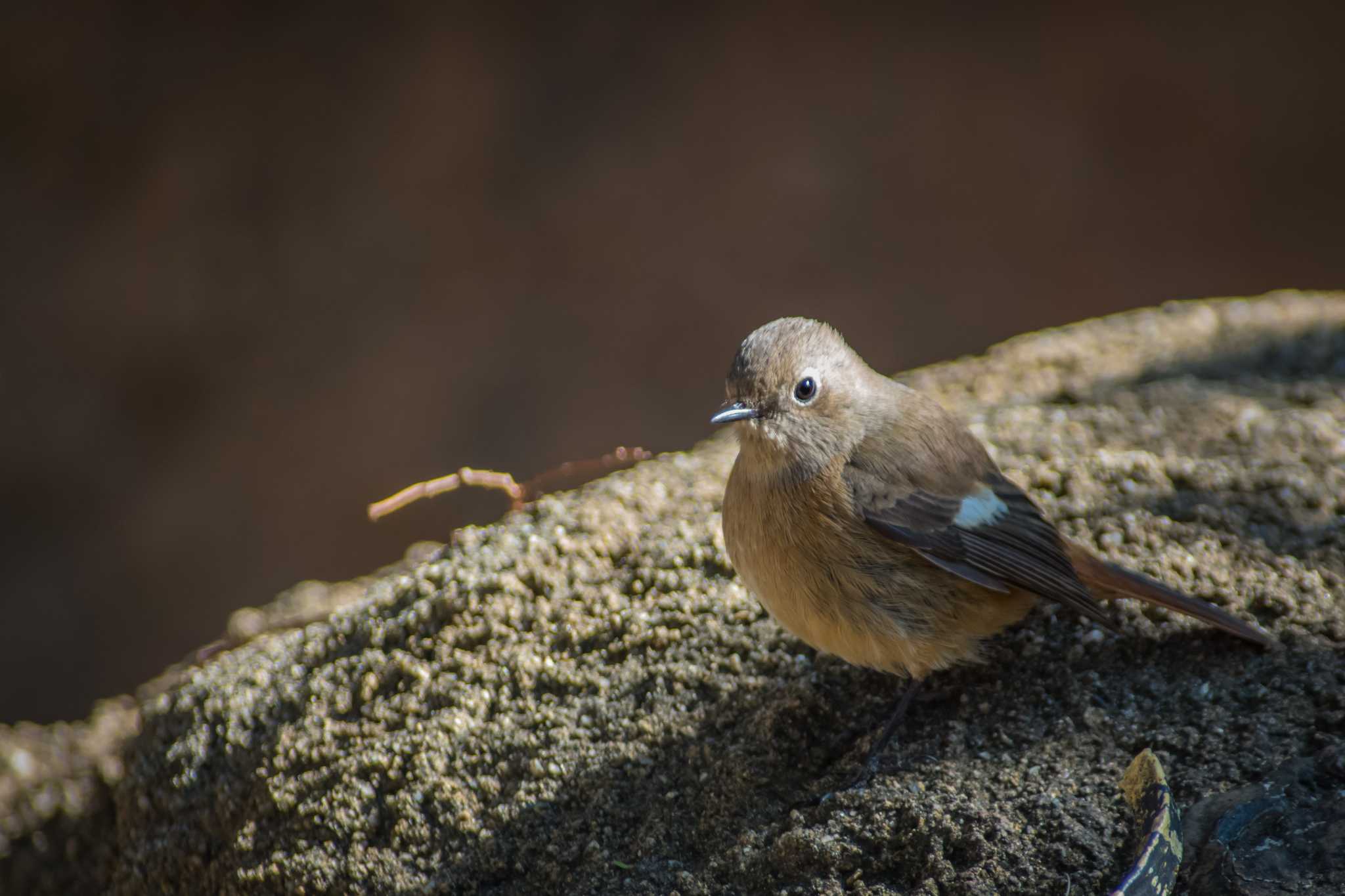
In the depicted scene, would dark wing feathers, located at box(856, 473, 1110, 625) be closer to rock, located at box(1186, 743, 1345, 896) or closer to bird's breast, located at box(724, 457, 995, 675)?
bird's breast, located at box(724, 457, 995, 675)

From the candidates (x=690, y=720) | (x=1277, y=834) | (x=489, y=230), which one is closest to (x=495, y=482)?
(x=690, y=720)

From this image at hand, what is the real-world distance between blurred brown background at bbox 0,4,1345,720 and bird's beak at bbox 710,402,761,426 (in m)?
4.14

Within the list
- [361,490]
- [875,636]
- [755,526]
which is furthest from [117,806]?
[361,490]

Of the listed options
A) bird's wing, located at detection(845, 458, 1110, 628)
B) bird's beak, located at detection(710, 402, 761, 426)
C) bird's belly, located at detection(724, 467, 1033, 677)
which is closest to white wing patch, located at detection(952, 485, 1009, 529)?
bird's wing, located at detection(845, 458, 1110, 628)

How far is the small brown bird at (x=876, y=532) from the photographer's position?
109 inches

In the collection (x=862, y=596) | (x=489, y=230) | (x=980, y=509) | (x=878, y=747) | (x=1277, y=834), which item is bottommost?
(x=1277, y=834)

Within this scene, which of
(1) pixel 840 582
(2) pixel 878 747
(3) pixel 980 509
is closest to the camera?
(2) pixel 878 747

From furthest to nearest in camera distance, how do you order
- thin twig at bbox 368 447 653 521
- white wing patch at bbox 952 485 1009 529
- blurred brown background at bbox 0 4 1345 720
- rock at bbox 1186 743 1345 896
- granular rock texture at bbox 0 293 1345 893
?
1. blurred brown background at bbox 0 4 1345 720
2. thin twig at bbox 368 447 653 521
3. white wing patch at bbox 952 485 1009 529
4. granular rock texture at bbox 0 293 1345 893
5. rock at bbox 1186 743 1345 896

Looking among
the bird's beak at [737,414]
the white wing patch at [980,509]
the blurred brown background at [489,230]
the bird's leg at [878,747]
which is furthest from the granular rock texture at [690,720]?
the blurred brown background at [489,230]

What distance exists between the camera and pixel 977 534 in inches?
113

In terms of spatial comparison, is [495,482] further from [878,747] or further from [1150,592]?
[1150,592]

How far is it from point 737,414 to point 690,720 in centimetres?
83

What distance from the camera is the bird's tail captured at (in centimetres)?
275

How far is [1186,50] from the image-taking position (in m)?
7.14
